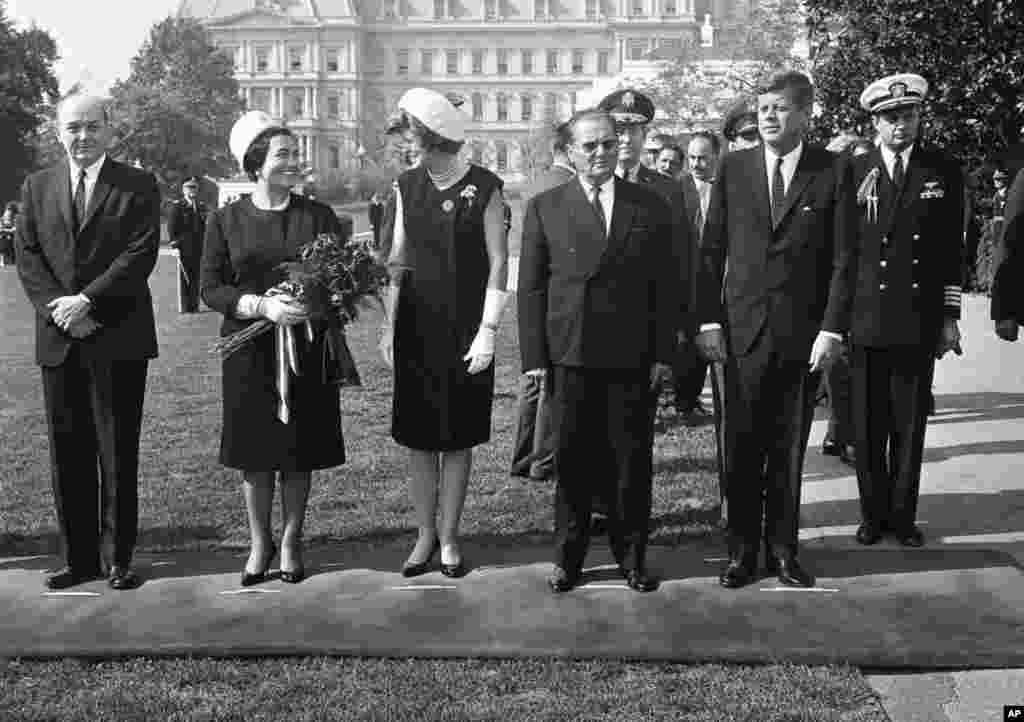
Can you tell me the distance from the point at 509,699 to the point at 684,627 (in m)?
0.96

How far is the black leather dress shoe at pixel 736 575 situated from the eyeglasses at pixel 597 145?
1822 mm

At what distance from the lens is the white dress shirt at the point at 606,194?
5.77m

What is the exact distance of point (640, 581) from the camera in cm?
580

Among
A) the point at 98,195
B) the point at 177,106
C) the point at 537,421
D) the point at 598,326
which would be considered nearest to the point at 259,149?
the point at 98,195

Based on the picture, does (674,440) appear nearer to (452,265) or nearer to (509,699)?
(452,265)

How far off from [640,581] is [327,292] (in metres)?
1.77

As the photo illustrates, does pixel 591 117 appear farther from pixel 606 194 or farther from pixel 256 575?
pixel 256 575

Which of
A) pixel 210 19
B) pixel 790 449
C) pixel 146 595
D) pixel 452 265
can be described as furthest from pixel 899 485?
pixel 210 19

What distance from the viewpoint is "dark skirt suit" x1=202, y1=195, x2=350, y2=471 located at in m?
5.89

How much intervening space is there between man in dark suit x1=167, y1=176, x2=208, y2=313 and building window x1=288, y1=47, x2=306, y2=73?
370 ft

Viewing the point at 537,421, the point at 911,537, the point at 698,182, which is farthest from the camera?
the point at 698,182

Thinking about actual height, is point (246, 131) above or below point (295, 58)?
below

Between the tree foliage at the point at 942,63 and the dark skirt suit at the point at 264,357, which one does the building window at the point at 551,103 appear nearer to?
the tree foliage at the point at 942,63

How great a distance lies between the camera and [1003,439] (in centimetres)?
931
